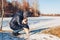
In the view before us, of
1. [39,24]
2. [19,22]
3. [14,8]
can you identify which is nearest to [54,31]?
[39,24]

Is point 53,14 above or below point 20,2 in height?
below

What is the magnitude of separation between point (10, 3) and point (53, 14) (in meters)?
0.75

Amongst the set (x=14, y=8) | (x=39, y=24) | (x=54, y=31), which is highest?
(x=14, y=8)

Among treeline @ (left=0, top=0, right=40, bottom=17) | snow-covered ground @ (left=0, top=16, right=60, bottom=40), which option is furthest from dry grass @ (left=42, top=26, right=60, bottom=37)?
treeline @ (left=0, top=0, right=40, bottom=17)

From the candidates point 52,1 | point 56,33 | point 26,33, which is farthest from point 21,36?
point 52,1

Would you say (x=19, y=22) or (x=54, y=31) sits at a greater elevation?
(x=19, y=22)

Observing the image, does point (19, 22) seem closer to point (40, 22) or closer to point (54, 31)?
point (40, 22)

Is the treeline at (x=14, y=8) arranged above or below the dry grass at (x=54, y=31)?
above

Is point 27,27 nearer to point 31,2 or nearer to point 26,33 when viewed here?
point 26,33

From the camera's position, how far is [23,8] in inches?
96.1

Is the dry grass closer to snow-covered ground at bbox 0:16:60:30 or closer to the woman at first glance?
snow-covered ground at bbox 0:16:60:30

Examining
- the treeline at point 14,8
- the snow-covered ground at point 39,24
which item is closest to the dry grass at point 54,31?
the snow-covered ground at point 39,24

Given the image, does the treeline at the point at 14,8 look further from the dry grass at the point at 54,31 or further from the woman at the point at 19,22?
the dry grass at the point at 54,31

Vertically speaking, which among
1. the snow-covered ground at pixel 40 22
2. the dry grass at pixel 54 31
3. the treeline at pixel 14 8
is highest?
the treeline at pixel 14 8
